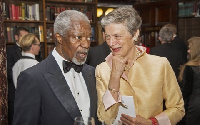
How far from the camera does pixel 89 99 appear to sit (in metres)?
1.85

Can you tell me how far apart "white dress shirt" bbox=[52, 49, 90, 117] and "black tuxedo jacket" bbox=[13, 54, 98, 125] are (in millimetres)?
74

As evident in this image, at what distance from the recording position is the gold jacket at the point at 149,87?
182cm

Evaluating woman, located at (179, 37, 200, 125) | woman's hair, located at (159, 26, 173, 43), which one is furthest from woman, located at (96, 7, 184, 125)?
woman's hair, located at (159, 26, 173, 43)

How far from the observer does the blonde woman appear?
12.3ft

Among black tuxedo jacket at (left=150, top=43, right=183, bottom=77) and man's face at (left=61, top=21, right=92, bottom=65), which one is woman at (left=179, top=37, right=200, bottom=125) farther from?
man's face at (left=61, top=21, right=92, bottom=65)

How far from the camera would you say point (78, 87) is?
187 cm

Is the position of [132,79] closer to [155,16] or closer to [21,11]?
[21,11]

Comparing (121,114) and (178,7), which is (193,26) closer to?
(178,7)

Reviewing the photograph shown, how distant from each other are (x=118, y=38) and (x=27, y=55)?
7.82 feet

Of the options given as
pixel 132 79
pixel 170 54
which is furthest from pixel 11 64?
pixel 132 79

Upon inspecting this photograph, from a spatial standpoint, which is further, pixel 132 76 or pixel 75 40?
pixel 132 76

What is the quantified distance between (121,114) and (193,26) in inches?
245

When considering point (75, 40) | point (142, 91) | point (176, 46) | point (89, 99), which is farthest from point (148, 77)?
point (176, 46)

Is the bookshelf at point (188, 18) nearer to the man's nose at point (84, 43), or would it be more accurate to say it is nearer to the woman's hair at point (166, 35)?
the woman's hair at point (166, 35)
